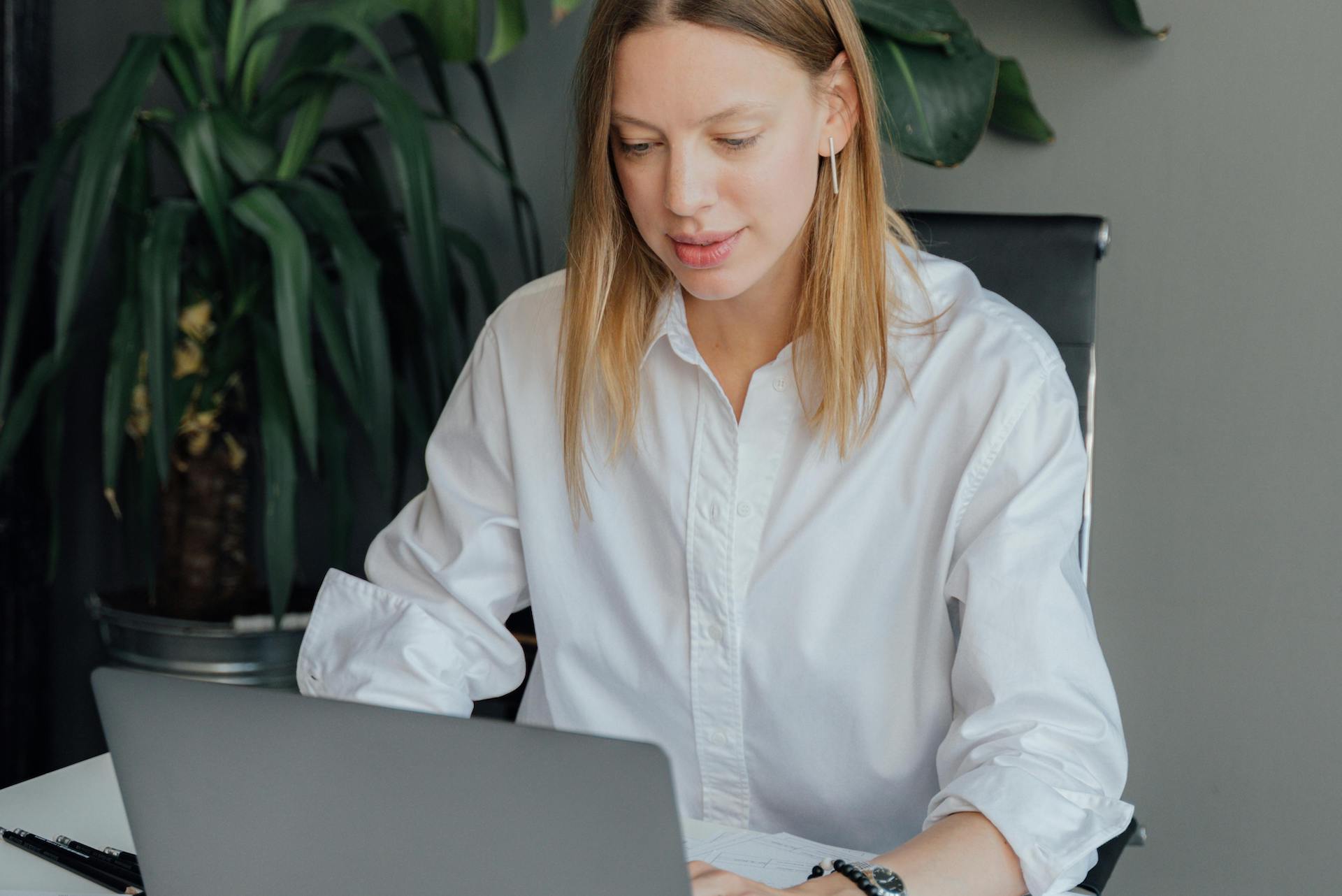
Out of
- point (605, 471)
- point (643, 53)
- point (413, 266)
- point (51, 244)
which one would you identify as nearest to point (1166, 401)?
point (605, 471)

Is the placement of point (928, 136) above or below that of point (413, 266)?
above

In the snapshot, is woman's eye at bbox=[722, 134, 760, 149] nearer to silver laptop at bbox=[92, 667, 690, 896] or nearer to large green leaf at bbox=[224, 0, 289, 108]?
silver laptop at bbox=[92, 667, 690, 896]

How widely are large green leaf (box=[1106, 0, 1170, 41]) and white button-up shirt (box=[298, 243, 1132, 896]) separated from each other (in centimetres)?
57

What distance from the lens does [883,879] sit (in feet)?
2.50

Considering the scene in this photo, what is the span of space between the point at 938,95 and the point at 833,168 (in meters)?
0.49

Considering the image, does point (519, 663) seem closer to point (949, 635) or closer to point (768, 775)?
point (768, 775)

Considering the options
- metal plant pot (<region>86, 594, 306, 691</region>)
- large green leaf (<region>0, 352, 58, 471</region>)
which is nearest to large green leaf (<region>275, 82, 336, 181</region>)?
large green leaf (<region>0, 352, 58, 471</region>)

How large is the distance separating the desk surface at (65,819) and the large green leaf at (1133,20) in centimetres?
113

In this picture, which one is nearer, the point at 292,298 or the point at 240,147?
the point at 292,298

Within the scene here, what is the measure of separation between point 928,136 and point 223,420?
1049 millimetres

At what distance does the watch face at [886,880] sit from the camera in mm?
756

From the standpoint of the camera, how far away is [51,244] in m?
2.28

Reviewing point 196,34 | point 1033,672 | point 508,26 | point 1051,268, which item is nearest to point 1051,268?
point 1051,268

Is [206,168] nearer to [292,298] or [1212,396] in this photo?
[292,298]
